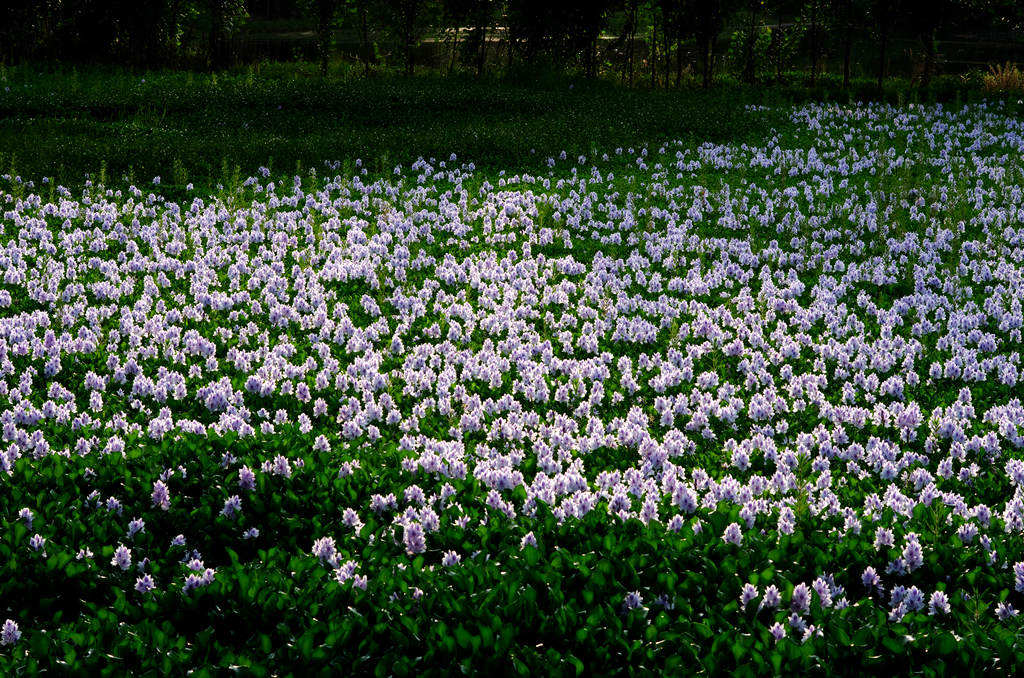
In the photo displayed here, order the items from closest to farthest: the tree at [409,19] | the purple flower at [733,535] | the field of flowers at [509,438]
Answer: the field of flowers at [509,438] → the purple flower at [733,535] → the tree at [409,19]

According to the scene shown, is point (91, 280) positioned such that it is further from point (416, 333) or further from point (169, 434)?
point (169, 434)

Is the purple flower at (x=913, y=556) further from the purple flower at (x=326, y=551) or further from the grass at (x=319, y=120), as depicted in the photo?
the grass at (x=319, y=120)

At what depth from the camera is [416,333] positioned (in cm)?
862

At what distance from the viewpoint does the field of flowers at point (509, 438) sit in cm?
402

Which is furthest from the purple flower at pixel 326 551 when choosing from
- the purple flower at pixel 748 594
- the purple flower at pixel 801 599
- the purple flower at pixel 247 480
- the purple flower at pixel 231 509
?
the purple flower at pixel 801 599

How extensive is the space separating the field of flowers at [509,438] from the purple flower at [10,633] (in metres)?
0.01

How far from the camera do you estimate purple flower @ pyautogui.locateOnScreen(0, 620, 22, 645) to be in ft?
12.7

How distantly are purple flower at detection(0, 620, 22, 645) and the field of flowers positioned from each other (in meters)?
0.01

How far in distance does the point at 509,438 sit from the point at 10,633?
319 cm

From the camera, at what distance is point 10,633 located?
3875mm

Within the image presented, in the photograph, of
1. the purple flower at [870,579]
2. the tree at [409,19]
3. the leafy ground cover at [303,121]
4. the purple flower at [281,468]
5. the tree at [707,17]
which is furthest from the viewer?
the tree at [409,19]

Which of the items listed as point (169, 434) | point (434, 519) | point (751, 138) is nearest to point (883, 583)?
point (434, 519)

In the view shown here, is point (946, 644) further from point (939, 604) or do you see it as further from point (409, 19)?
point (409, 19)

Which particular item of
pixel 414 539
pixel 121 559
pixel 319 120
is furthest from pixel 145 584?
pixel 319 120
